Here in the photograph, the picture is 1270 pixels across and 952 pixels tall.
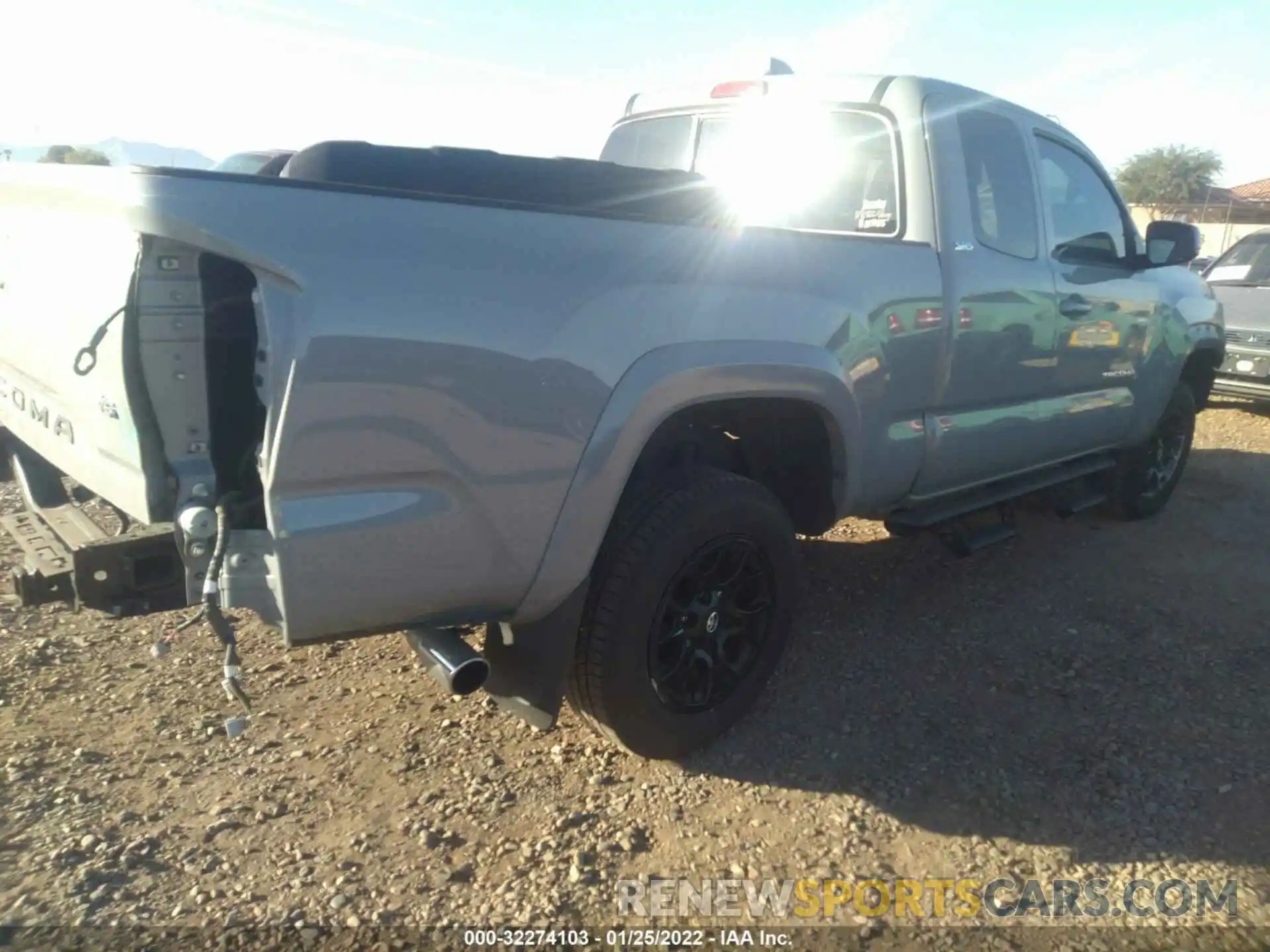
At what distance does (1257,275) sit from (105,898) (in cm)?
1049

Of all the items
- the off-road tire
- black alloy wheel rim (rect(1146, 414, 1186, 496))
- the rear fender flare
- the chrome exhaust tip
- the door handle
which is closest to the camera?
the chrome exhaust tip

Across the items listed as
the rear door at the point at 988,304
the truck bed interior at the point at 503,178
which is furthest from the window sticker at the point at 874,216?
the truck bed interior at the point at 503,178

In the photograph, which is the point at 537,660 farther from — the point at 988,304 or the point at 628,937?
the point at 988,304

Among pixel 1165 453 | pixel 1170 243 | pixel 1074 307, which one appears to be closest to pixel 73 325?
pixel 1074 307

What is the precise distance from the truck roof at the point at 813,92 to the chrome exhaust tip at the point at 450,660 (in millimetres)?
2510

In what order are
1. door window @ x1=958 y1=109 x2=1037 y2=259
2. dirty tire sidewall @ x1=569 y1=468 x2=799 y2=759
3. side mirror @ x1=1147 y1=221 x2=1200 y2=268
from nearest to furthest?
dirty tire sidewall @ x1=569 y1=468 x2=799 y2=759, door window @ x1=958 y1=109 x2=1037 y2=259, side mirror @ x1=1147 y1=221 x2=1200 y2=268

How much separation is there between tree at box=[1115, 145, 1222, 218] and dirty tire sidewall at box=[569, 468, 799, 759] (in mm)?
39828

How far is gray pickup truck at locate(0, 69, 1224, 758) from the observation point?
6.25ft

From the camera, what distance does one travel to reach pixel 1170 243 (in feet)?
14.7

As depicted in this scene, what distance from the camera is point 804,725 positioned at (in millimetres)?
3145

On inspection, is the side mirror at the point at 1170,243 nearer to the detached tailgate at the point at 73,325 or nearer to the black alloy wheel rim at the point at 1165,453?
the black alloy wheel rim at the point at 1165,453

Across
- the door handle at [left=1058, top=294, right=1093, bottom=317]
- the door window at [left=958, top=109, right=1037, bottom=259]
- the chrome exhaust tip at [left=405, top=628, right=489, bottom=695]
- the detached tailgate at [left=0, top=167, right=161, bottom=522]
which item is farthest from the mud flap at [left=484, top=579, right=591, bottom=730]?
the door handle at [left=1058, top=294, right=1093, bottom=317]

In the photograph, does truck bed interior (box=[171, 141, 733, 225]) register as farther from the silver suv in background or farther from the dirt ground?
the silver suv in background

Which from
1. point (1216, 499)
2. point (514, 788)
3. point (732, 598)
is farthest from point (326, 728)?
point (1216, 499)
